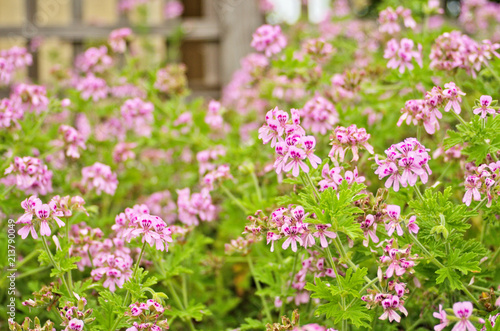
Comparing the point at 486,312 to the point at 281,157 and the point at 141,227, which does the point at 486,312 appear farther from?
the point at 141,227

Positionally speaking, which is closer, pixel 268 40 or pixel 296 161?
pixel 296 161

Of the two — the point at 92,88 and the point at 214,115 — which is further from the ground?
the point at 92,88

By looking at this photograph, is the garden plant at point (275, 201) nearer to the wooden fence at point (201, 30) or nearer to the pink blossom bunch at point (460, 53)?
the pink blossom bunch at point (460, 53)

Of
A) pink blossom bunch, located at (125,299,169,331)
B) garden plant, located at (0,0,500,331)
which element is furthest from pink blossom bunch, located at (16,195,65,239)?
pink blossom bunch, located at (125,299,169,331)

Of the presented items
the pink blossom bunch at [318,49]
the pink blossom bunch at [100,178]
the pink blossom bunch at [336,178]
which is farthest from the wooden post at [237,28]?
the pink blossom bunch at [336,178]

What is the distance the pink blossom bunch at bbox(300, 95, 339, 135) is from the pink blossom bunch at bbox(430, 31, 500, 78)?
1.72 feet

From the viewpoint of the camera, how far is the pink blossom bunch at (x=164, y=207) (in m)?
3.19

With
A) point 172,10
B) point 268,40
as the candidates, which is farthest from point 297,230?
point 172,10

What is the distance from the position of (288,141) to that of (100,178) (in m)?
1.30

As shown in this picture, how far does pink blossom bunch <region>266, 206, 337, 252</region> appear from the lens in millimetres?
1680

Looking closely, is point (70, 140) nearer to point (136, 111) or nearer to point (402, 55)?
point (136, 111)

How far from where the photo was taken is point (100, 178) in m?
2.66

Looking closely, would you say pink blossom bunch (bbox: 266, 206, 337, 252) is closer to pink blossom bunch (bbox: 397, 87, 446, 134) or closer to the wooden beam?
pink blossom bunch (bbox: 397, 87, 446, 134)

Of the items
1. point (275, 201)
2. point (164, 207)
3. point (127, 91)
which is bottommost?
point (164, 207)
